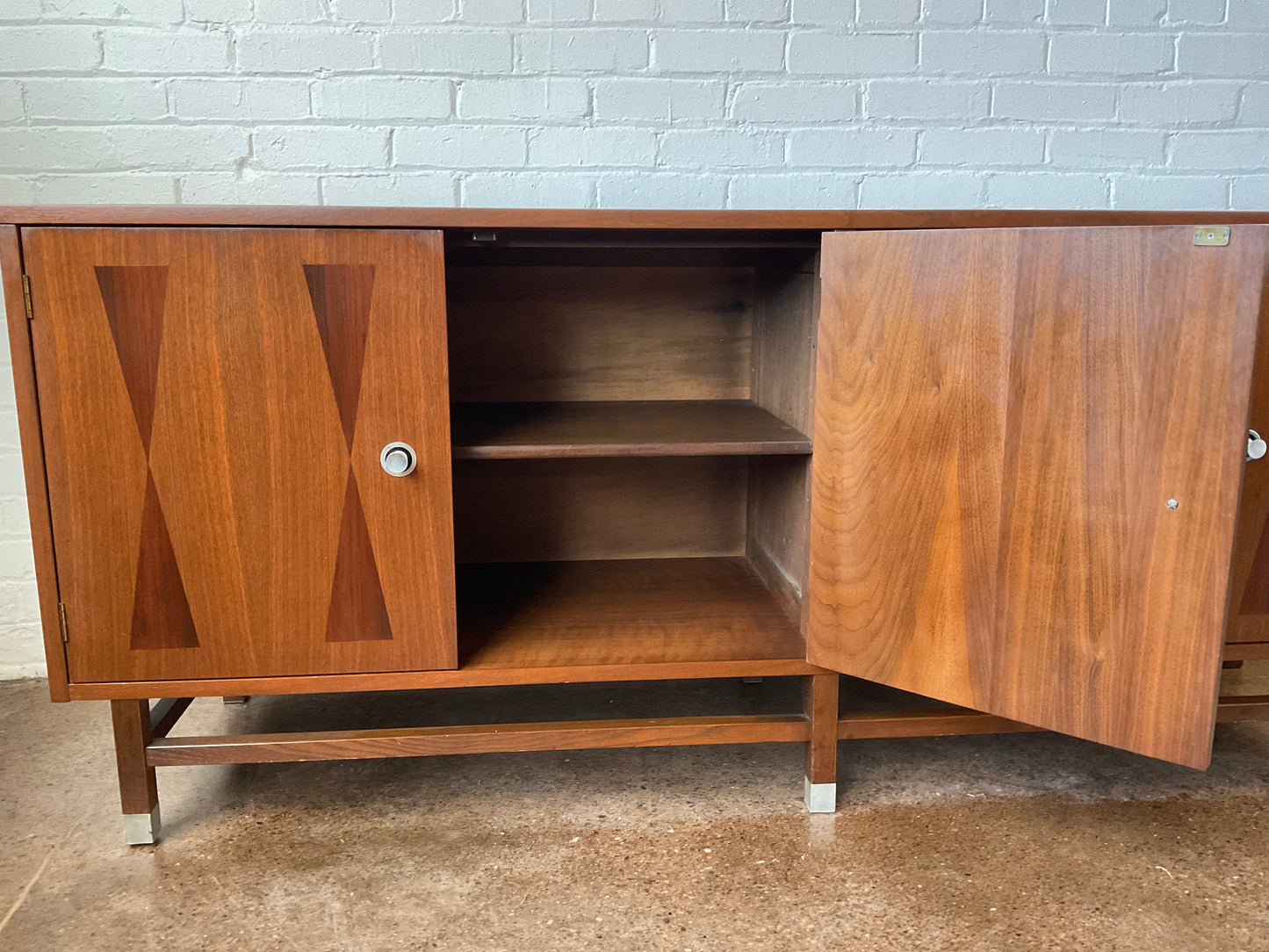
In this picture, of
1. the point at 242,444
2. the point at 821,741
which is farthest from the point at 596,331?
the point at 821,741

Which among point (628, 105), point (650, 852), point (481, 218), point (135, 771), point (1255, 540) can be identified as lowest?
point (650, 852)

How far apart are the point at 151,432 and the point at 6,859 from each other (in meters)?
0.68

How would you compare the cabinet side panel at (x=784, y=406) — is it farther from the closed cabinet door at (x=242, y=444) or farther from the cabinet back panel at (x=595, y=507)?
the closed cabinet door at (x=242, y=444)

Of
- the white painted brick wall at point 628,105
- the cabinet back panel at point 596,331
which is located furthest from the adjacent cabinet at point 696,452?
the white painted brick wall at point 628,105

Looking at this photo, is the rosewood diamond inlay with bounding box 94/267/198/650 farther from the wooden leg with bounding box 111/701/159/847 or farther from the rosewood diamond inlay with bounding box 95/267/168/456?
the wooden leg with bounding box 111/701/159/847

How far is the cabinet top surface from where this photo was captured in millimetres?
1150

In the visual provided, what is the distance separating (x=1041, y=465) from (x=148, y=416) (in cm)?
117

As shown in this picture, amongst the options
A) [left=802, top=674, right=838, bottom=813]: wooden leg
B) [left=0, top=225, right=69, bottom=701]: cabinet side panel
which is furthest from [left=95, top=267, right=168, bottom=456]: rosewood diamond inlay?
[left=802, top=674, right=838, bottom=813]: wooden leg

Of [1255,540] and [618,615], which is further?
[618,615]

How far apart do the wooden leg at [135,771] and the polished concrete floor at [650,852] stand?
0.12 feet

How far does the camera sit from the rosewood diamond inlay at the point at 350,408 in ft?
3.94

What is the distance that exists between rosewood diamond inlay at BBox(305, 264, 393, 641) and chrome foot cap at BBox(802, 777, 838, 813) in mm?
700

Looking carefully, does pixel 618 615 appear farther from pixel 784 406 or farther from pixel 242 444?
pixel 242 444

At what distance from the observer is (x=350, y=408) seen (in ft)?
4.03
